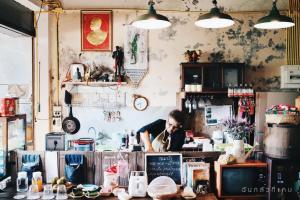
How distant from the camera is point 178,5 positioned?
6.54 meters

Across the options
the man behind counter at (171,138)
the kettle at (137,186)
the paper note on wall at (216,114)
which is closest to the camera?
the kettle at (137,186)

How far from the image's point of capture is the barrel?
3539mm

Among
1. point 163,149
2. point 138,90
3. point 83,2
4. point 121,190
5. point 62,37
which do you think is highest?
point 83,2

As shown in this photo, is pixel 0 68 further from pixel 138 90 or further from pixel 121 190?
pixel 121 190

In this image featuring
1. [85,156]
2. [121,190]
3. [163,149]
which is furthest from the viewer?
[163,149]

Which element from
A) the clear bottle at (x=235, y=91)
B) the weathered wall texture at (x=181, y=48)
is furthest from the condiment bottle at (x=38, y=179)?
the clear bottle at (x=235, y=91)

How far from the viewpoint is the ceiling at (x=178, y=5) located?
6492mm

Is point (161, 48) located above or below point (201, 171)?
above

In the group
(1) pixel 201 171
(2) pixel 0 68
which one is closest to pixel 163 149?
(1) pixel 201 171

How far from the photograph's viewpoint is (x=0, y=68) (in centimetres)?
645

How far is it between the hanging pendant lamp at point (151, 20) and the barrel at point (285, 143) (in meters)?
1.55

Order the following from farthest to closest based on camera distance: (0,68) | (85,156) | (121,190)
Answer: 1. (0,68)
2. (85,156)
3. (121,190)

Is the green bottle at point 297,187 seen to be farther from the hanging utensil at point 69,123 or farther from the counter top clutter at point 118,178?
the hanging utensil at point 69,123

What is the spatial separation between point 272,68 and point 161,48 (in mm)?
2011
